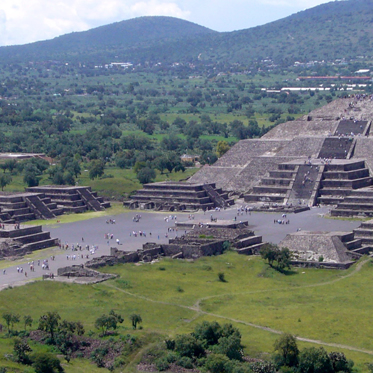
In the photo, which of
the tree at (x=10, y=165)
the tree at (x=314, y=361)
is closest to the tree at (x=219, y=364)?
the tree at (x=314, y=361)

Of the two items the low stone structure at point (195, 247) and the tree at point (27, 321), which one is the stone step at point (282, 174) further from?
the tree at point (27, 321)

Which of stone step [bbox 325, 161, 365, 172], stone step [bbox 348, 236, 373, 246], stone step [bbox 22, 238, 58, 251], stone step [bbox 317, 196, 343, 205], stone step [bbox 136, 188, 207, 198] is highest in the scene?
stone step [bbox 22, 238, 58, 251]

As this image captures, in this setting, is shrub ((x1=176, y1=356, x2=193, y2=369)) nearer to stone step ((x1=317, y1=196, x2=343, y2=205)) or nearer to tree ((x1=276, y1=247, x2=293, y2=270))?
tree ((x1=276, y1=247, x2=293, y2=270))

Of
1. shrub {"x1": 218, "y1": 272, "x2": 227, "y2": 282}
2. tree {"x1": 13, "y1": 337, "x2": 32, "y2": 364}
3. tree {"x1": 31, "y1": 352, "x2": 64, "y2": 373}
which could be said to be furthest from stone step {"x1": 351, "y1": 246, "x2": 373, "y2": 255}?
tree {"x1": 31, "y1": 352, "x2": 64, "y2": 373}

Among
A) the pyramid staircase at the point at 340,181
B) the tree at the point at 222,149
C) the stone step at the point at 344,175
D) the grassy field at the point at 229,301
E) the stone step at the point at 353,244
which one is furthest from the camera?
the tree at the point at 222,149

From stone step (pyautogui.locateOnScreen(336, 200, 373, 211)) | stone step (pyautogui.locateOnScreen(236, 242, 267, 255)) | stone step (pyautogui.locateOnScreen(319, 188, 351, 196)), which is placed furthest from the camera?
stone step (pyautogui.locateOnScreen(319, 188, 351, 196))
